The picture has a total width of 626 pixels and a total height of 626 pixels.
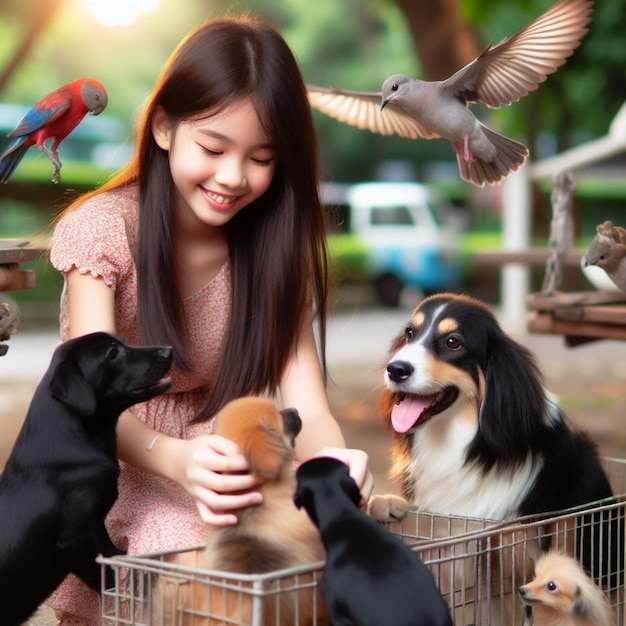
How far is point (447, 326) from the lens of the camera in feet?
8.83

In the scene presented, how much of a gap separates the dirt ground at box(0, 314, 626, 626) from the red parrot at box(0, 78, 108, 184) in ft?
8.32

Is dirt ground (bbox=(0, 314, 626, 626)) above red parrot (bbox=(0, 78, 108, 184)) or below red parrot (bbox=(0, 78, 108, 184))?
below

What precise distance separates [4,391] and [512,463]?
650 cm

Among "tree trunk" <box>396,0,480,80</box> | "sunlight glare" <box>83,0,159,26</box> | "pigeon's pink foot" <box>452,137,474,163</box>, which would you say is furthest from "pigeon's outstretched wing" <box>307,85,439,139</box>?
"tree trunk" <box>396,0,480,80</box>

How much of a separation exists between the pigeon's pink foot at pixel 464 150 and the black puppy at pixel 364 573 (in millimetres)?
922

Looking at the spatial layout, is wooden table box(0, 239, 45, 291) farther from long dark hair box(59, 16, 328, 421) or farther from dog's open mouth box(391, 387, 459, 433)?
dog's open mouth box(391, 387, 459, 433)

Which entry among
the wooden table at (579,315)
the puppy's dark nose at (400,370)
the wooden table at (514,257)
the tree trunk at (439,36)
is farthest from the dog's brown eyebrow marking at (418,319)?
the tree trunk at (439,36)

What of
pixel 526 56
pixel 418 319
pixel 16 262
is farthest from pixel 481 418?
pixel 16 262

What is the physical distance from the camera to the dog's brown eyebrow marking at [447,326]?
2688mm

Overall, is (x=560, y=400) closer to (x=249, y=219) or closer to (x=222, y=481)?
(x=249, y=219)

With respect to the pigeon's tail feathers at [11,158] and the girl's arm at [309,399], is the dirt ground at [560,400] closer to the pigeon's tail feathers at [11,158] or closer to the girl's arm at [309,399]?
the girl's arm at [309,399]

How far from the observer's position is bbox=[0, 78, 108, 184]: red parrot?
229cm

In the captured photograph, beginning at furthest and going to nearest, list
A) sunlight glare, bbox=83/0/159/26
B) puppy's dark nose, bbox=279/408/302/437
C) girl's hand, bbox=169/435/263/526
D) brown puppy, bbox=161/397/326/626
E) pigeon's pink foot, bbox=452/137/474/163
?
1. sunlight glare, bbox=83/0/159/26
2. pigeon's pink foot, bbox=452/137/474/163
3. puppy's dark nose, bbox=279/408/302/437
4. girl's hand, bbox=169/435/263/526
5. brown puppy, bbox=161/397/326/626

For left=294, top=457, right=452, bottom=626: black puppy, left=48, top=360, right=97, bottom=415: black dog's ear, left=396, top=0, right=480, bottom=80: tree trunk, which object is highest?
left=396, top=0, right=480, bottom=80: tree trunk
